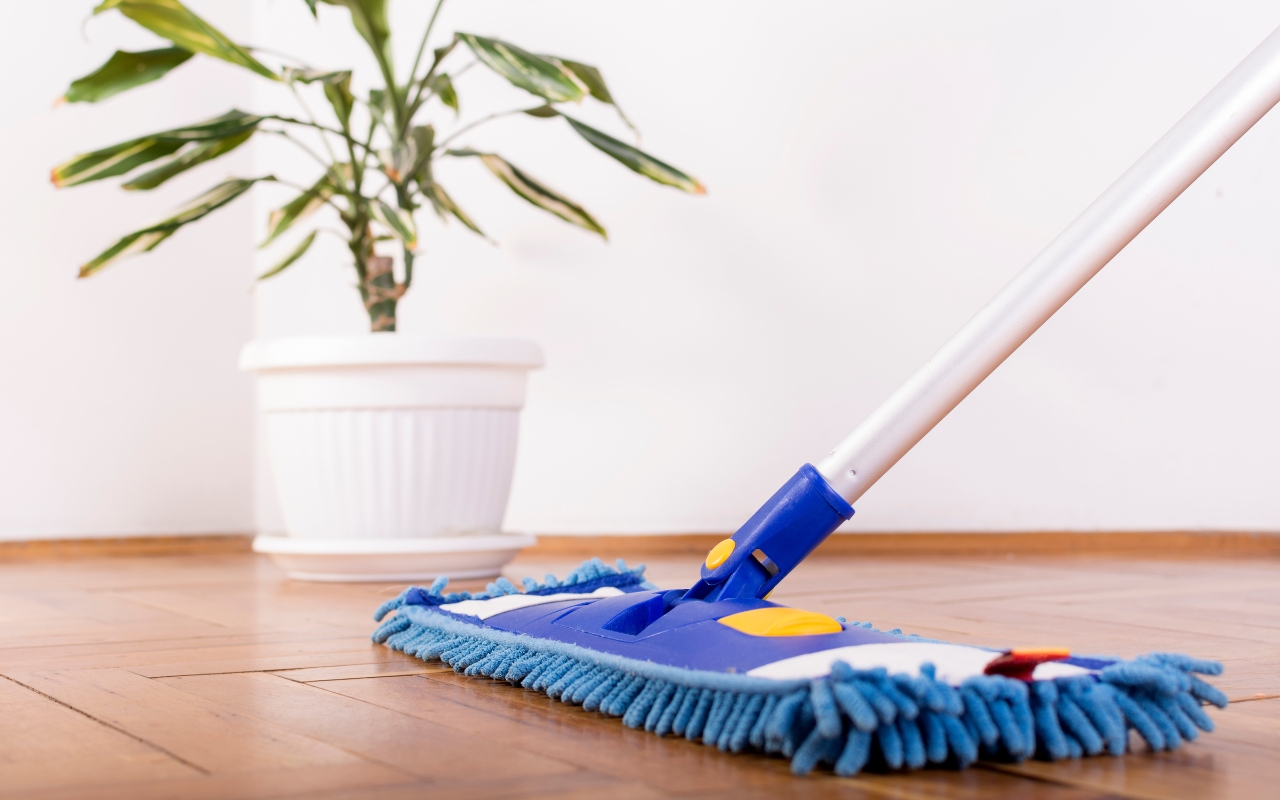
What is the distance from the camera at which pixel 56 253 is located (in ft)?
6.22

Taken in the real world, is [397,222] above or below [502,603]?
above

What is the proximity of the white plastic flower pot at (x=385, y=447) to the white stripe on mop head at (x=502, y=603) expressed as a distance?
0.55 metres

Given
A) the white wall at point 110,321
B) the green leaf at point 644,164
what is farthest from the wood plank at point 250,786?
the white wall at point 110,321

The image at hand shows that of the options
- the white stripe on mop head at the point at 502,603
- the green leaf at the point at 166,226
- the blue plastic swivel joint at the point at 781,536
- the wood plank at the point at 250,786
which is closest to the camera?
the wood plank at the point at 250,786

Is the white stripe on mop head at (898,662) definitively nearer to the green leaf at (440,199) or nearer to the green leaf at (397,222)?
the green leaf at (397,222)

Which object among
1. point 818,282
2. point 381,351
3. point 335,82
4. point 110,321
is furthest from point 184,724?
point 110,321

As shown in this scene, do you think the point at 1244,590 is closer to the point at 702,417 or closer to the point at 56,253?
the point at 702,417

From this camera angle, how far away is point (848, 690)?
1.47 ft

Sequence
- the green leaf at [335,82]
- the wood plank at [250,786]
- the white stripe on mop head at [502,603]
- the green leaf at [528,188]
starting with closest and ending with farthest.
→ the wood plank at [250,786] < the white stripe on mop head at [502,603] < the green leaf at [335,82] < the green leaf at [528,188]

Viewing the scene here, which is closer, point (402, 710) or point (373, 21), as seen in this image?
point (402, 710)

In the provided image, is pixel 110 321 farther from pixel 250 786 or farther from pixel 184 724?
pixel 250 786

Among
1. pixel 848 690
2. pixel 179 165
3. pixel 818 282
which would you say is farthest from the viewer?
pixel 818 282

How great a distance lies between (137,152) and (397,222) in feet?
1.09

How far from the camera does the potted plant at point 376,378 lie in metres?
1.36
